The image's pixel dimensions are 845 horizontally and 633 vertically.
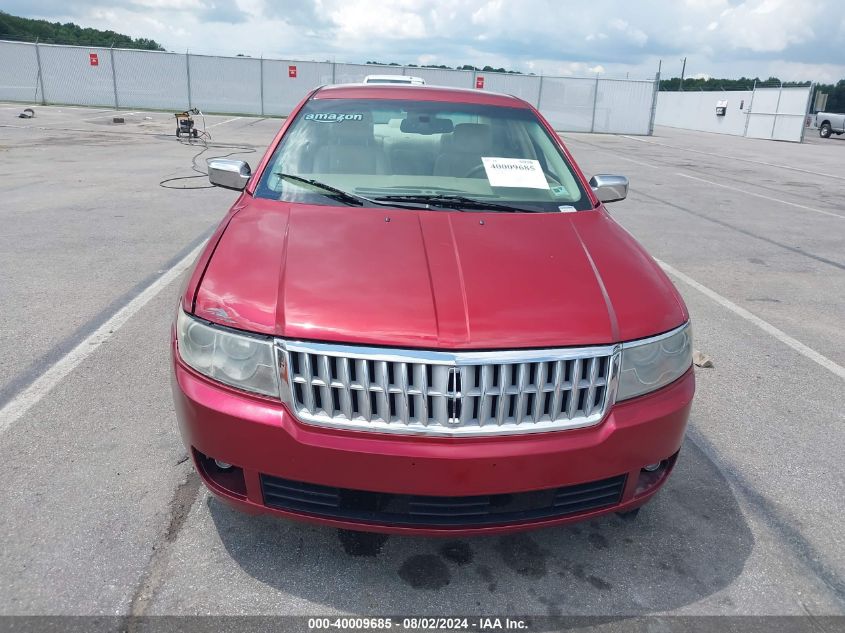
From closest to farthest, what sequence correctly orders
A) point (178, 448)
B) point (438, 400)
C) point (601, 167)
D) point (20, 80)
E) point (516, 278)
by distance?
1. point (438, 400)
2. point (516, 278)
3. point (178, 448)
4. point (601, 167)
5. point (20, 80)

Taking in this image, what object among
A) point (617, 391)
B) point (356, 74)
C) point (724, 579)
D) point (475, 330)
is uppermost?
point (356, 74)

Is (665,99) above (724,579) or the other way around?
above

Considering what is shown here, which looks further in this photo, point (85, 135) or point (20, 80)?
point (20, 80)

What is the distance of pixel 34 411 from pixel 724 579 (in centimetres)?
347

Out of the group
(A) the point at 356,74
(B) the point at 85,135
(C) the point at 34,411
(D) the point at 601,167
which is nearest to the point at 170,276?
(C) the point at 34,411

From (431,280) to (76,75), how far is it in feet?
124

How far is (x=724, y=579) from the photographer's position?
252 centimetres

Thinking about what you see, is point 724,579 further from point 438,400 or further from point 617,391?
point 438,400

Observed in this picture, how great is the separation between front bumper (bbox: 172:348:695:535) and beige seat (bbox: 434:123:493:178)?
1.74 metres

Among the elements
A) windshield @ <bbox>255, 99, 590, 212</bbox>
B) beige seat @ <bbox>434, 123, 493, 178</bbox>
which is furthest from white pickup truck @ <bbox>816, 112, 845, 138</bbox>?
beige seat @ <bbox>434, 123, 493, 178</bbox>

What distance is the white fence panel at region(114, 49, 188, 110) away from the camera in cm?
3372

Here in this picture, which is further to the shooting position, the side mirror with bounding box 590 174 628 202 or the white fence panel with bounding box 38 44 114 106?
the white fence panel with bounding box 38 44 114 106

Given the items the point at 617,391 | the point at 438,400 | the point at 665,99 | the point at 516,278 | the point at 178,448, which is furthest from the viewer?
the point at 665,99

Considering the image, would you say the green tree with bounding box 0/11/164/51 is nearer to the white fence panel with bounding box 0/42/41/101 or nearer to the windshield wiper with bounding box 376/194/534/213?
the white fence panel with bounding box 0/42/41/101
